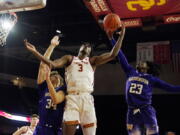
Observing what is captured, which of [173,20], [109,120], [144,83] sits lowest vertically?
[109,120]

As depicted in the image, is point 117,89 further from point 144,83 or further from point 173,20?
point 144,83

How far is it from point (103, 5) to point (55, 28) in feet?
11.9

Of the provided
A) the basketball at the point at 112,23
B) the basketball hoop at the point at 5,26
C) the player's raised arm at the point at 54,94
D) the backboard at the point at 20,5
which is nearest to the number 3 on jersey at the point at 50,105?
the player's raised arm at the point at 54,94

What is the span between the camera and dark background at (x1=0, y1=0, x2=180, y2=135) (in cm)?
1070

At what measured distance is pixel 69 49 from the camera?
41.0ft

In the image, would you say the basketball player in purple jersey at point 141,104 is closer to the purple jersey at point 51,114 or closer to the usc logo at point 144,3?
the purple jersey at point 51,114

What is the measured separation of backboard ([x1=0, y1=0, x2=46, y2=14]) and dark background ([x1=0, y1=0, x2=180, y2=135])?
16.2ft

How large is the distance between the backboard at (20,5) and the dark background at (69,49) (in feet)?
16.2

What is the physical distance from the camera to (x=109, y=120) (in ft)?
40.7

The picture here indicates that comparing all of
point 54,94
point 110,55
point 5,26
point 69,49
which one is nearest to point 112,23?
point 110,55

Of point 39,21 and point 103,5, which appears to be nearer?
point 103,5

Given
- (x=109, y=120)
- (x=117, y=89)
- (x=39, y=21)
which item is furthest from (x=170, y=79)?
(x=39, y=21)

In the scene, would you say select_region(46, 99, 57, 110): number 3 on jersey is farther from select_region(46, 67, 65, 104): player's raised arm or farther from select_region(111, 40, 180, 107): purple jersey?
select_region(111, 40, 180, 107): purple jersey

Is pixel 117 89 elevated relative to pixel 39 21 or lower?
lower
